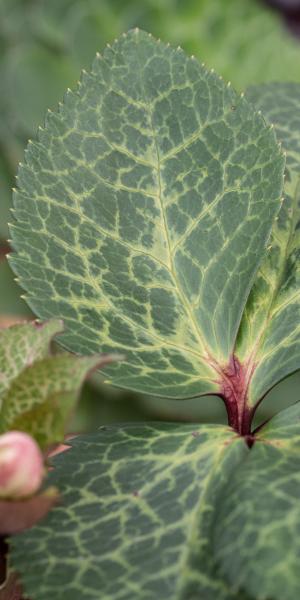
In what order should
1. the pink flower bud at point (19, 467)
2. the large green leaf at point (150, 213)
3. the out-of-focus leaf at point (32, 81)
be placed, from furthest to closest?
the out-of-focus leaf at point (32, 81) → the large green leaf at point (150, 213) → the pink flower bud at point (19, 467)

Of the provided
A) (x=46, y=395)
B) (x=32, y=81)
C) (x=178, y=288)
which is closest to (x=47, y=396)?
(x=46, y=395)

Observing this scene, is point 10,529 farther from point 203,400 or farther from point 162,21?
point 162,21

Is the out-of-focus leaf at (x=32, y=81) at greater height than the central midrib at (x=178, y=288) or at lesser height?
greater

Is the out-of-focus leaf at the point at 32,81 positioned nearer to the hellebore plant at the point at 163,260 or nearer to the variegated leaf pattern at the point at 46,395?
the hellebore plant at the point at 163,260

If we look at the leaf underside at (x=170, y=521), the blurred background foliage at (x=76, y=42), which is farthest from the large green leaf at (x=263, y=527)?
the blurred background foliage at (x=76, y=42)

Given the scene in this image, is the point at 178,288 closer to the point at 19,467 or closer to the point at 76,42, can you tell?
the point at 19,467

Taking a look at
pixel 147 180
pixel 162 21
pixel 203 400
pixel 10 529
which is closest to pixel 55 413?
pixel 10 529

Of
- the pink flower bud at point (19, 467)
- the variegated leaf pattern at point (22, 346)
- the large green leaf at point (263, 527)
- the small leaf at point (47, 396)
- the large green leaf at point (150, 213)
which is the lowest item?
the large green leaf at point (263, 527)
